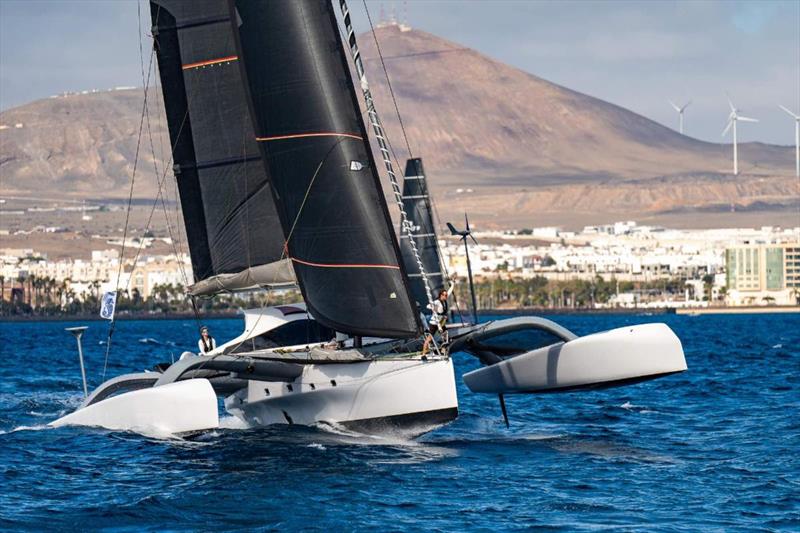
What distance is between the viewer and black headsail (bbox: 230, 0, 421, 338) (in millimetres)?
25000

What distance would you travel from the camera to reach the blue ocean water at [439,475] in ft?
60.9

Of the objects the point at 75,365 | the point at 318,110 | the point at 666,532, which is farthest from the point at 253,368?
the point at 75,365

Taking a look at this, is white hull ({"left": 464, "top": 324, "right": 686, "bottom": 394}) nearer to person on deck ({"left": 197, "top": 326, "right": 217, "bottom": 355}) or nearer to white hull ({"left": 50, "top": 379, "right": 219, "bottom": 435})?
person on deck ({"left": 197, "top": 326, "right": 217, "bottom": 355})

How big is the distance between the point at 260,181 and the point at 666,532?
1400 centimetres

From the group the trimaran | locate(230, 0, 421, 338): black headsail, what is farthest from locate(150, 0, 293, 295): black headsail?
locate(230, 0, 421, 338): black headsail

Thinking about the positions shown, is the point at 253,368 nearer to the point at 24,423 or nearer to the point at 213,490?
the point at 213,490

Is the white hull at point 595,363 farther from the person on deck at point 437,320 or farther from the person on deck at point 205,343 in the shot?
the person on deck at point 205,343

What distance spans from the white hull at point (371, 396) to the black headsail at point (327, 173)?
77cm

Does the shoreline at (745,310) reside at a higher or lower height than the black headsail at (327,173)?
lower

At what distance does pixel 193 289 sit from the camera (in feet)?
98.2

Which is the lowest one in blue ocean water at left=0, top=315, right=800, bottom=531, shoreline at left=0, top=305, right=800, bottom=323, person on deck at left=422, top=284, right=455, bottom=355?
blue ocean water at left=0, top=315, right=800, bottom=531

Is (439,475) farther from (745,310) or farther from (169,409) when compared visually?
(745,310)

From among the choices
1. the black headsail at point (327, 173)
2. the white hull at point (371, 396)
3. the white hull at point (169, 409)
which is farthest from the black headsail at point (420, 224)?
the white hull at point (169, 409)

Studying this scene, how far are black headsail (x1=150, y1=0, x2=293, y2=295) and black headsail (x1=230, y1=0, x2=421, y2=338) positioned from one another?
4.16 metres
